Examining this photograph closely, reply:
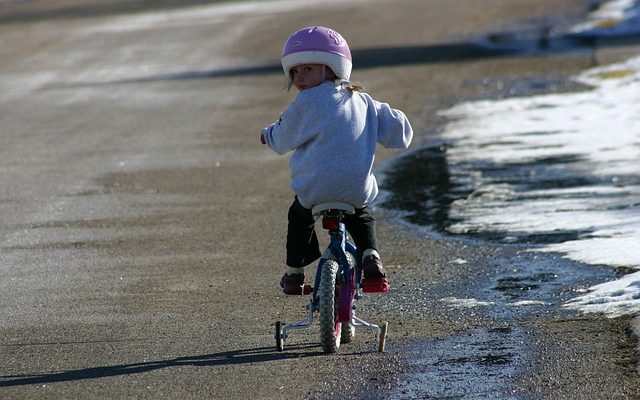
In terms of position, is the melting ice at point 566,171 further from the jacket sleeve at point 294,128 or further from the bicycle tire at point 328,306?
the jacket sleeve at point 294,128

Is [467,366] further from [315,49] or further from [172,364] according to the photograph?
[315,49]

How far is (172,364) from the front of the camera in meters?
6.64

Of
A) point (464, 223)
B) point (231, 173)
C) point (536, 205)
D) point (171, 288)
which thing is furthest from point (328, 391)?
point (231, 173)

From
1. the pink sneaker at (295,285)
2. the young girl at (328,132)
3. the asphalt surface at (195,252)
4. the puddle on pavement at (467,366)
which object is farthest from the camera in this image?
the pink sneaker at (295,285)

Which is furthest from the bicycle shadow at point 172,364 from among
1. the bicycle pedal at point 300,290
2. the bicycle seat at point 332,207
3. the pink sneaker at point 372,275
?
the bicycle seat at point 332,207

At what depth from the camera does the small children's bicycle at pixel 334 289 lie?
6605 millimetres

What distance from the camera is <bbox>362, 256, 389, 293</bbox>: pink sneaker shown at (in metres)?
6.89

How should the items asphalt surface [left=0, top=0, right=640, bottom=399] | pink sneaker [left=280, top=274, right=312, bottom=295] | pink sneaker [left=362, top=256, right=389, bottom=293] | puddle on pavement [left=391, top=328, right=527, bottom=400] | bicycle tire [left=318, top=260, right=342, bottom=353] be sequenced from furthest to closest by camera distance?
1. pink sneaker [left=280, top=274, right=312, bottom=295]
2. pink sneaker [left=362, top=256, right=389, bottom=293]
3. bicycle tire [left=318, top=260, right=342, bottom=353]
4. asphalt surface [left=0, top=0, right=640, bottom=399]
5. puddle on pavement [left=391, top=328, right=527, bottom=400]

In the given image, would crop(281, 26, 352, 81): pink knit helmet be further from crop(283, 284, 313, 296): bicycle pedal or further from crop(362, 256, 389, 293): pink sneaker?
crop(283, 284, 313, 296): bicycle pedal

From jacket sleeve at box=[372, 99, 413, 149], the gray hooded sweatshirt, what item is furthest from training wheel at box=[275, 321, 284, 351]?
jacket sleeve at box=[372, 99, 413, 149]

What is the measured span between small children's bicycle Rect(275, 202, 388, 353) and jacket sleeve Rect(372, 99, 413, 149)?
42cm

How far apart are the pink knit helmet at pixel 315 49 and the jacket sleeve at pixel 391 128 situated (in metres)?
0.36

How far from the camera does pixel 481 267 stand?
8883 mm

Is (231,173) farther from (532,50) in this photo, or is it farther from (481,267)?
(532,50)
